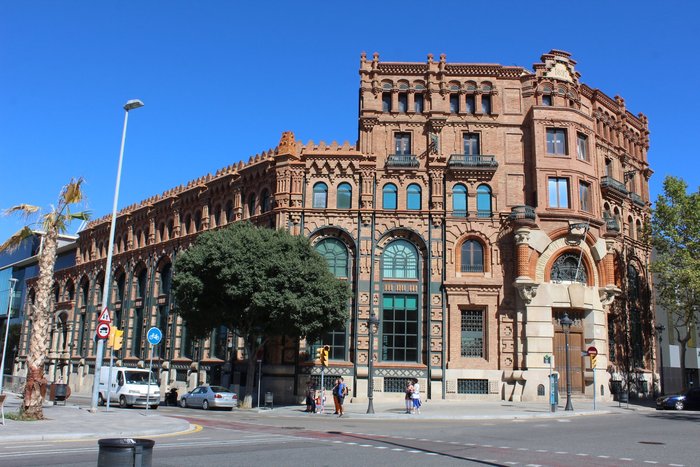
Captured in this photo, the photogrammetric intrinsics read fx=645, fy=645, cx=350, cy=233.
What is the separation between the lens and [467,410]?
33.4 metres

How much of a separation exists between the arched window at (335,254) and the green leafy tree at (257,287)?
5.39 meters

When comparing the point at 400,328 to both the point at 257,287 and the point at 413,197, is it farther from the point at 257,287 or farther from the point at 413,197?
the point at 257,287

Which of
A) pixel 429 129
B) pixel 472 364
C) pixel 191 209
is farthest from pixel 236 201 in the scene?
pixel 472 364

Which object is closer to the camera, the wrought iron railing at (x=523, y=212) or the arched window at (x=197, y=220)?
the wrought iron railing at (x=523, y=212)

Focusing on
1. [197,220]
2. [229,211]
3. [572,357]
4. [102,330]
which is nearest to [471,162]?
[572,357]

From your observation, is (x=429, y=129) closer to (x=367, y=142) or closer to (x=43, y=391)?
(x=367, y=142)

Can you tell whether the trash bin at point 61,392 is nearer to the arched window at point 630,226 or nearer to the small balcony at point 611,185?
the small balcony at point 611,185

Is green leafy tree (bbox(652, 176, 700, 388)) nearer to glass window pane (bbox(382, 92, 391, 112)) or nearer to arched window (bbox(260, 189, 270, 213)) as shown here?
glass window pane (bbox(382, 92, 391, 112))

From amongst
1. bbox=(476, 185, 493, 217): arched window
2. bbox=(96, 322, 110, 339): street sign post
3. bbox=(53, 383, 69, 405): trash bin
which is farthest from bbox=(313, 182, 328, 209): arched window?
bbox=(96, 322, 110, 339): street sign post

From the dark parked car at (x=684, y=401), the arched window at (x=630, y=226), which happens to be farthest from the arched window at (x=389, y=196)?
the dark parked car at (x=684, y=401)

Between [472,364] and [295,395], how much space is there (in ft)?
36.4

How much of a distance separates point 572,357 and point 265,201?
22.9 m

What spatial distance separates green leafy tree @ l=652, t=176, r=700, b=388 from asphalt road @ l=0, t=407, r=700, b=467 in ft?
61.4

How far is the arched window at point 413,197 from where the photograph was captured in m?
42.4
